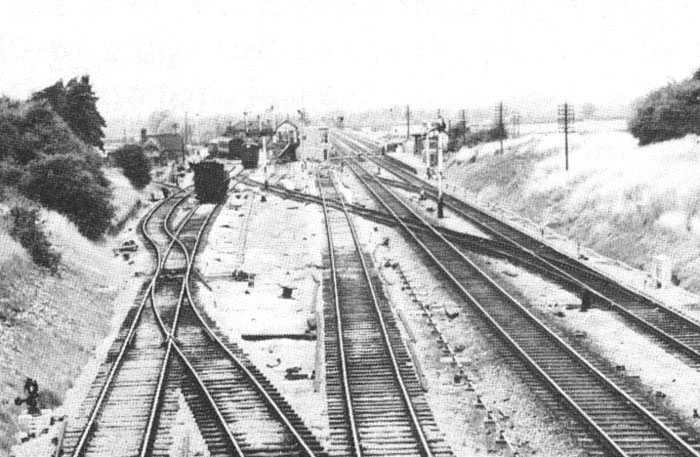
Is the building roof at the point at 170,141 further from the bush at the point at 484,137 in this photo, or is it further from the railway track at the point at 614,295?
the railway track at the point at 614,295

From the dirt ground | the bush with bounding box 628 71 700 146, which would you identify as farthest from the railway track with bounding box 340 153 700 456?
the bush with bounding box 628 71 700 146

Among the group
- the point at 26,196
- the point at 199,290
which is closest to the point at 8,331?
the point at 199,290

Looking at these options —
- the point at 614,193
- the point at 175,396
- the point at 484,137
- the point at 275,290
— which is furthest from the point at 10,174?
the point at 484,137

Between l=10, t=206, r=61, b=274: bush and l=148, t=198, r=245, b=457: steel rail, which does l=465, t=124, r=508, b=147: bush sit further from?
l=10, t=206, r=61, b=274: bush

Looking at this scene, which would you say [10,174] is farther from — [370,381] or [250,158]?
[250,158]

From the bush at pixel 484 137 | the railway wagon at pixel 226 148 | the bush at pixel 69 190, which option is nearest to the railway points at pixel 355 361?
the bush at pixel 69 190
